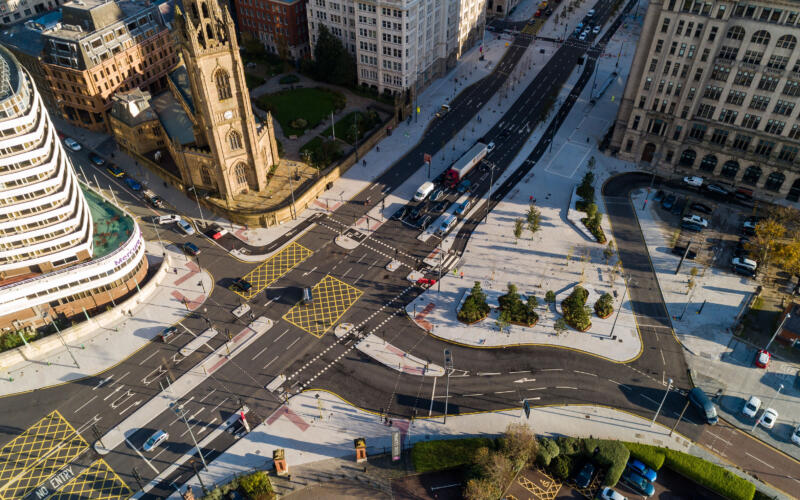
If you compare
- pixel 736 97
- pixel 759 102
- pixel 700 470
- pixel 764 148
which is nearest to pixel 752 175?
pixel 764 148

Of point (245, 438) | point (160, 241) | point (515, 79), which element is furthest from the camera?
point (515, 79)

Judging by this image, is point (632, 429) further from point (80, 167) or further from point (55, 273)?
point (80, 167)

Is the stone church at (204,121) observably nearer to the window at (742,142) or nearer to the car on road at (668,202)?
the car on road at (668,202)

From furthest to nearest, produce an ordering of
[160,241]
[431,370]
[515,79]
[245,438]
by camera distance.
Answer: [515,79] < [160,241] < [431,370] < [245,438]

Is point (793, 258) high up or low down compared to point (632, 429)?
up

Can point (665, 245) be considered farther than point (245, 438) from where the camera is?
Yes

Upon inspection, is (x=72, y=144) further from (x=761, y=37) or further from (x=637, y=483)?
(x=761, y=37)

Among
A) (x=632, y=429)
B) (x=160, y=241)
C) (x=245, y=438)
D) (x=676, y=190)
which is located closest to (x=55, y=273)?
(x=160, y=241)
